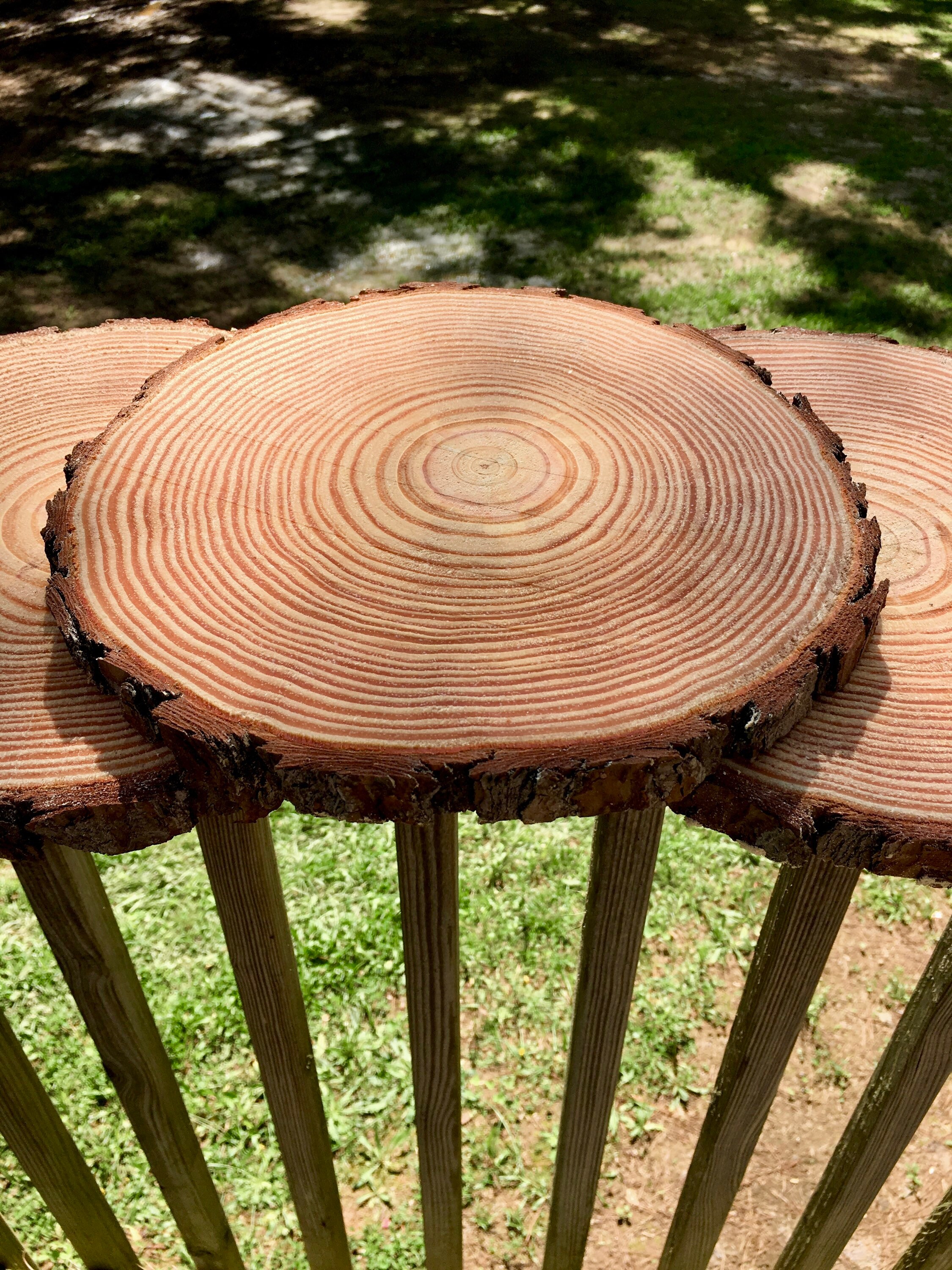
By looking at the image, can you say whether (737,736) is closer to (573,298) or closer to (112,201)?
(573,298)

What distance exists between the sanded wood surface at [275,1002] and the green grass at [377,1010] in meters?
0.51

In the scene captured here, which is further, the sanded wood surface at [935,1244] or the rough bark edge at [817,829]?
the sanded wood surface at [935,1244]

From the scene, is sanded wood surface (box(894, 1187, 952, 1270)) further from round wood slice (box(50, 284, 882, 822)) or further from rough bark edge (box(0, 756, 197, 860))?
rough bark edge (box(0, 756, 197, 860))

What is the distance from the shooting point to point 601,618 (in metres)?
A: 1.12

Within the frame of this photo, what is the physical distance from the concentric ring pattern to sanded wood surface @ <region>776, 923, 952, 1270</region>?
0.32 m

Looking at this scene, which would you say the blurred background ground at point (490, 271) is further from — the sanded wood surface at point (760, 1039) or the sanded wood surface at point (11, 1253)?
the sanded wood surface at point (760, 1039)

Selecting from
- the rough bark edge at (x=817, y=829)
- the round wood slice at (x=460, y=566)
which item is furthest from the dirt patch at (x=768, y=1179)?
the round wood slice at (x=460, y=566)

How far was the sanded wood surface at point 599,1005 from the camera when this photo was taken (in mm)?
1335

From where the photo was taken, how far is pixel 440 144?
6.04 meters

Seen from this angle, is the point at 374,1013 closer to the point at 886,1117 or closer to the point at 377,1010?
Answer: the point at 377,1010

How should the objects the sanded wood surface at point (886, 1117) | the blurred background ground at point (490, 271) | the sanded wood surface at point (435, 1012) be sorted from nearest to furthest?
the sanded wood surface at point (435, 1012) < the sanded wood surface at point (886, 1117) < the blurred background ground at point (490, 271)

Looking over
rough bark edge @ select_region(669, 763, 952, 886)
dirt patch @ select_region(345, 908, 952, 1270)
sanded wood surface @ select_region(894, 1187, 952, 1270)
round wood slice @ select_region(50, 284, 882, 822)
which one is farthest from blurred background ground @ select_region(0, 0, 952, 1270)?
round wood slice @ select_region(50, 284, 882, 822)

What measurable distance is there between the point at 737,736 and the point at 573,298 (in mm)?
909

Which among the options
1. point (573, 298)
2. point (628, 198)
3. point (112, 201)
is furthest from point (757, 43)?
point (573, 298)
